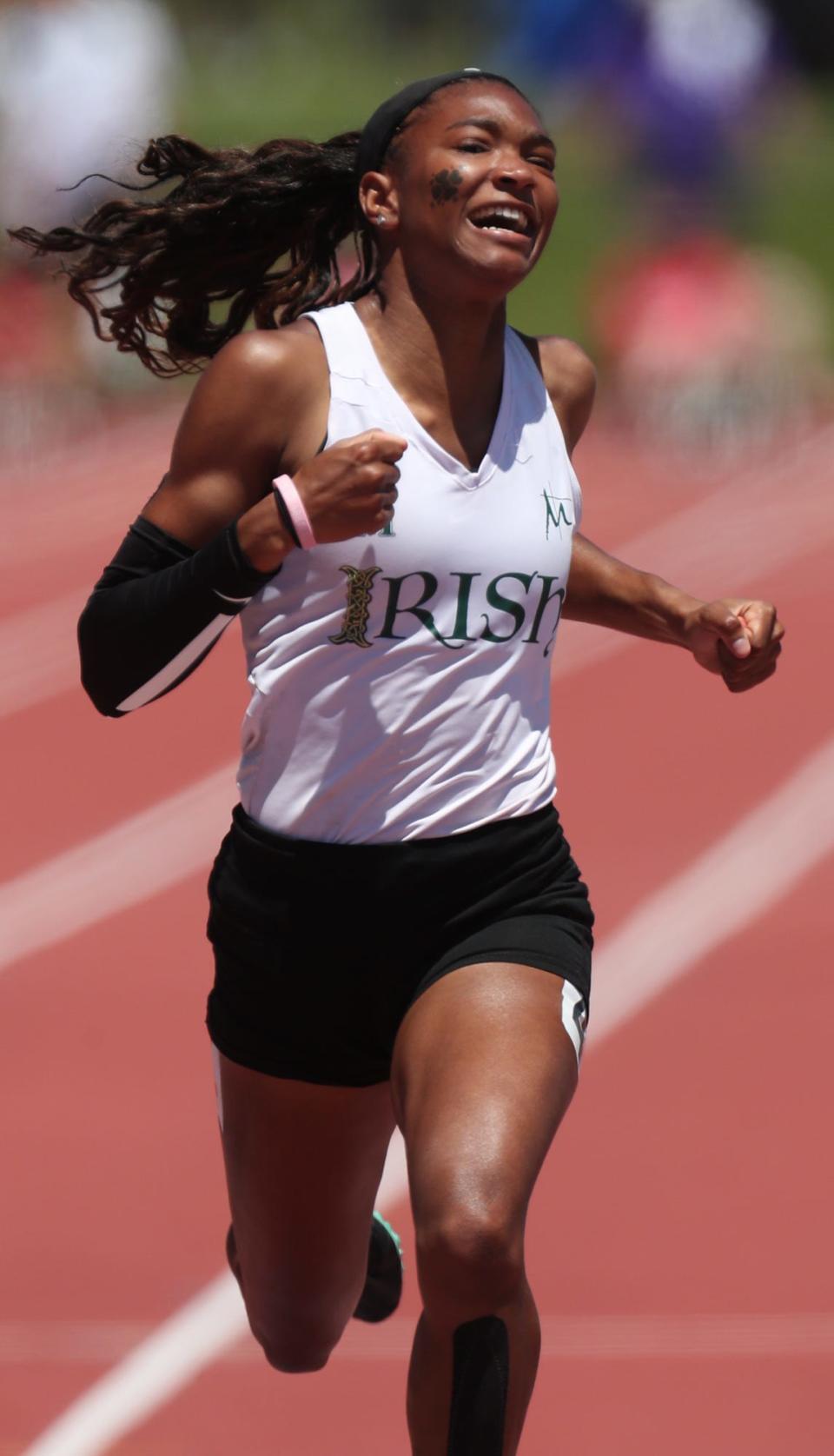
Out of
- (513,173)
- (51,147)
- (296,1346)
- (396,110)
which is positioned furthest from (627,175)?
(296,1346)

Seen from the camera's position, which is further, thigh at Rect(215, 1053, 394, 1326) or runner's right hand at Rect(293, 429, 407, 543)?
thigh at Rect(215, 1053, 394, 1326)

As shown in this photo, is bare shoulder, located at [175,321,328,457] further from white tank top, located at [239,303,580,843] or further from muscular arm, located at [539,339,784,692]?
muscular arm, located at [539,339,784,692]

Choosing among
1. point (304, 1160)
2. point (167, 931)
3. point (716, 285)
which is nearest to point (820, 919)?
point (167, 931)

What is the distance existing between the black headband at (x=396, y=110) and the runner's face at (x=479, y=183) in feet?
0.07

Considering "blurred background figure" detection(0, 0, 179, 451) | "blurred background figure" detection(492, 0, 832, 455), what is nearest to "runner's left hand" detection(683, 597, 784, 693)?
"blurred background figure" detection(492, 0, 832, 455)

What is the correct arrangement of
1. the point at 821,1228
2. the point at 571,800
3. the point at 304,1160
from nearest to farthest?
the point at 304,1160, the point at 821,1228, the point at 571,800

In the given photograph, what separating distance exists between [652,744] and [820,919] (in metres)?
2.37

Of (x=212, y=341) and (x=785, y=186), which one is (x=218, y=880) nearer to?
(x=212, y=341)

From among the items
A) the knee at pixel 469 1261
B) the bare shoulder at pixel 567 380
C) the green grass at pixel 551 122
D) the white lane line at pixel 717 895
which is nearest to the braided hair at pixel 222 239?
the bare shoulder at pixel 567 380

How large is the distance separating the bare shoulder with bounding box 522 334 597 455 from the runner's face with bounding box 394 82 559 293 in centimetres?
32

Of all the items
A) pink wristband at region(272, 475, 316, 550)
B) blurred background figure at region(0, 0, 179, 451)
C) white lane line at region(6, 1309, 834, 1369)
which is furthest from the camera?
blurred background figure at region(0, 0, 179, 451)

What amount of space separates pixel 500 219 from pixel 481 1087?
4.47 feet

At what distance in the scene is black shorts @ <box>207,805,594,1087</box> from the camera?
3850 mm

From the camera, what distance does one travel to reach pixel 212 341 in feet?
14.8
